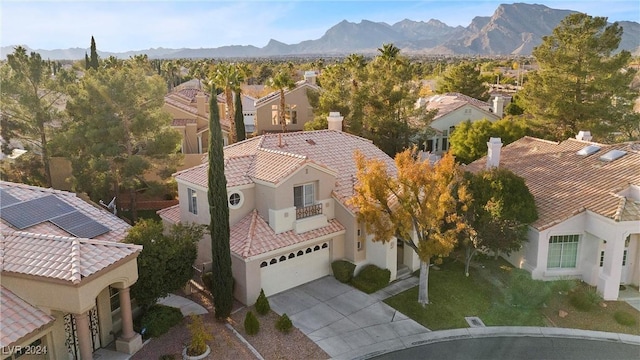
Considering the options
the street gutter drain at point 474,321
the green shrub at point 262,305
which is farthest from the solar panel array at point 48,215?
the street gutter drain at point 474,321

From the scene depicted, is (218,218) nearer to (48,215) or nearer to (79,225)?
(79,225)

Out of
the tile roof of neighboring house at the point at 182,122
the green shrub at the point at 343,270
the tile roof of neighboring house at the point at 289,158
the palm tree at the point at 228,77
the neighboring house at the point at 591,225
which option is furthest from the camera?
the tile roof of neighboring house at the point at 182,122

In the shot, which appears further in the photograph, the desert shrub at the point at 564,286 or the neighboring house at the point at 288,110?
the neighboring house at the point at 288,110

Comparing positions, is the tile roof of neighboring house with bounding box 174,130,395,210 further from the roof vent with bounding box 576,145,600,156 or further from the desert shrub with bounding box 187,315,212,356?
the roof vent with bounding box 576,145,600,156

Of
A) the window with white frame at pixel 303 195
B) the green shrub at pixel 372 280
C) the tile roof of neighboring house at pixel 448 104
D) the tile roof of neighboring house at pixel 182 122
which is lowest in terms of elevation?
the green shrub at pixel 372 280

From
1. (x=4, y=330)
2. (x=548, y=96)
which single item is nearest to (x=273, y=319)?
(x=4, y=330)

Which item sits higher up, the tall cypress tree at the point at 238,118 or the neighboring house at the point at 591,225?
the tall cypress tree at the point at 238,118

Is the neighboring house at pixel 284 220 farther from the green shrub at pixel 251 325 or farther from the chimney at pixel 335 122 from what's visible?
the chimney at pixel 335 122

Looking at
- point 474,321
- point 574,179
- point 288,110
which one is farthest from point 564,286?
point 288,110
